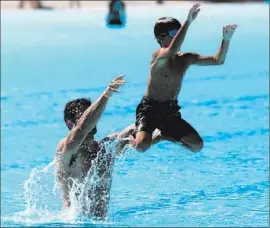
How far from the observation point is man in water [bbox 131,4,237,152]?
5961 millimetres

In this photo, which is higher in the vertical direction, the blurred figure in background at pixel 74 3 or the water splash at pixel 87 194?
the blurred figure in background at pixel 74 3

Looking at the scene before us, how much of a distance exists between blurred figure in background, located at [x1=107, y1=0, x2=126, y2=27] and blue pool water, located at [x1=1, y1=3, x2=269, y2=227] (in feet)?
1.07

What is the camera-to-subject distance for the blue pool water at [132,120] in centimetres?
700

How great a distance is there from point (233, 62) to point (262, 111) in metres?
4.72

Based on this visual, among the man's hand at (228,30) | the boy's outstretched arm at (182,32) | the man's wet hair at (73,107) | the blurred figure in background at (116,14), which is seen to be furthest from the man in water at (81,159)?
the blurred figure in background at (116,14)

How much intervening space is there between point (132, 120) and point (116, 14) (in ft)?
34.5

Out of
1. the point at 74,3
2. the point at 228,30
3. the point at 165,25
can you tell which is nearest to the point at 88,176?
the point at 165,25

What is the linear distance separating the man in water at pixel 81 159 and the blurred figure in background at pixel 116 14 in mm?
14267

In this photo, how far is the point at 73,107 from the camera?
5.82 m

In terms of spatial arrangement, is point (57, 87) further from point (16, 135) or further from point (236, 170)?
point (236, 170)

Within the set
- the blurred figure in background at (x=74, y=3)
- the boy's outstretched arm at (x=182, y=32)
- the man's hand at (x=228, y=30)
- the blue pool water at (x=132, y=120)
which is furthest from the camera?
the blurred figure in background at (x=74, y=3)

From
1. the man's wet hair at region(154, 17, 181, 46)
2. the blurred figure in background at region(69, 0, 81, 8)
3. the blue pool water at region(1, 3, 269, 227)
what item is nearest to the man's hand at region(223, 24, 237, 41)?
the man's wet hair at region(154, 17, 181, 46)

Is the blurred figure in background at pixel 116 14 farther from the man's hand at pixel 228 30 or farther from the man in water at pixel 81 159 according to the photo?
the man's hand at pixel 228 30

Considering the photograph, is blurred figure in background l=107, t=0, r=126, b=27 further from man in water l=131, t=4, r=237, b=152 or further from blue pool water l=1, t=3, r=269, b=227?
man in water l=131, t=4, r=237, b=152
